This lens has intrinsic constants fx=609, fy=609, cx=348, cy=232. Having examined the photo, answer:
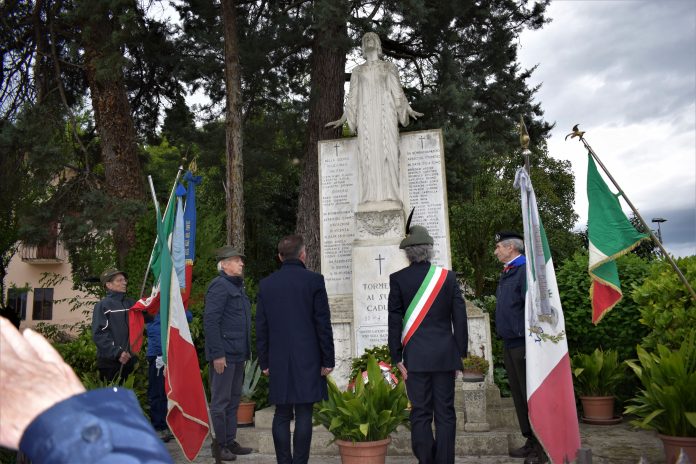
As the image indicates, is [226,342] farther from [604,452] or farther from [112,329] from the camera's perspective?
[604,452]

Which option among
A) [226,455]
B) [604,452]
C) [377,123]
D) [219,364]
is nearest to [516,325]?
[604,452]

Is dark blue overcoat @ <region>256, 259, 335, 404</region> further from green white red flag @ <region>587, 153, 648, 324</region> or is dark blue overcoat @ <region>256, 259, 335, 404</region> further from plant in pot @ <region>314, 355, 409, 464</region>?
green white red flag @ <region>587, 153, 648, 324</region>

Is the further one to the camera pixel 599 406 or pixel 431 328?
pixel 599 406

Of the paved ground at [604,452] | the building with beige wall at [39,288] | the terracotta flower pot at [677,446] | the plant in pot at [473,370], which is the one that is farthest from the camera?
the building with beige wall at [39,288]

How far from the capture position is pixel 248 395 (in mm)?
7707

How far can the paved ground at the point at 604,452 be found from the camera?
17.9ft

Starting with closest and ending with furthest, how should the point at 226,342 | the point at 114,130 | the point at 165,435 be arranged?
1. the point at 226,342
2. the point at 165,435
3. the point at 114,130

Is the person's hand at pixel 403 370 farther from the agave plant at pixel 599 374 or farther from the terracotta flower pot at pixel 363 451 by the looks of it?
the agave plant at pixel 599 374

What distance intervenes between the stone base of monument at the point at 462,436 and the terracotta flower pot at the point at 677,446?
1.41 meters

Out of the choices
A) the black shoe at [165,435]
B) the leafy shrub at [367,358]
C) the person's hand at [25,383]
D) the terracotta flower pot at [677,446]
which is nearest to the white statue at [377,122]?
the leafy shrub at [367,358]

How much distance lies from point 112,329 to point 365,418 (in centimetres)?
327

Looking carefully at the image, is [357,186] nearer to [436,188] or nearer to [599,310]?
[436,188]

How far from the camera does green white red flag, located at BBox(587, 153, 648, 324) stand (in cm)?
564

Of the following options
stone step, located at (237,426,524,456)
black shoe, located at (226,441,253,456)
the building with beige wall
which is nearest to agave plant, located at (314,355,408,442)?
stone step, located at (237,426,524,456)
